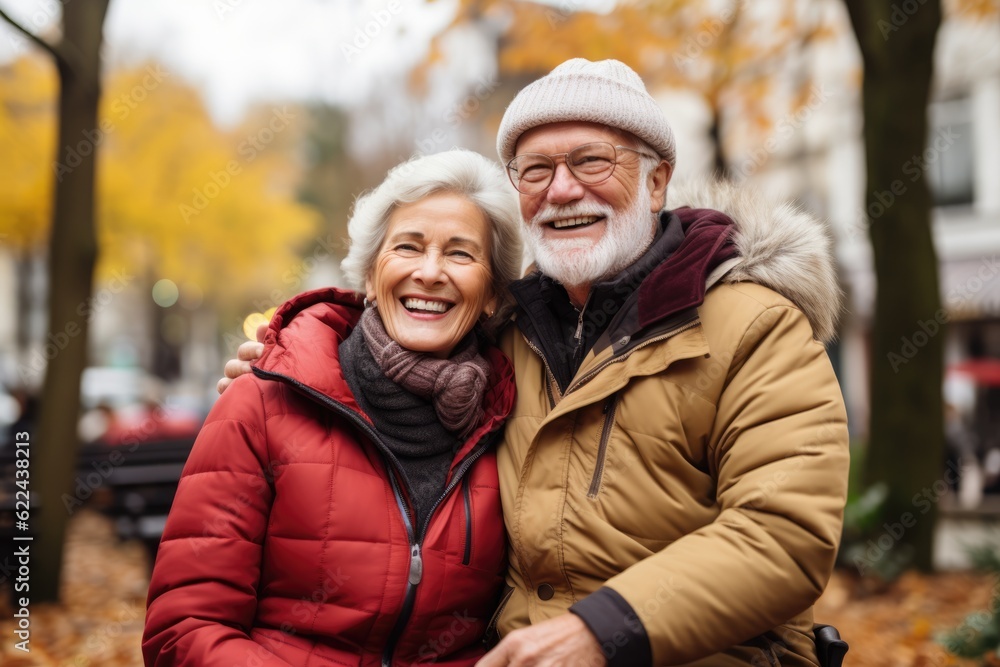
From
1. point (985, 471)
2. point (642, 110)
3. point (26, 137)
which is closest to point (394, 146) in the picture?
point (26, 137)

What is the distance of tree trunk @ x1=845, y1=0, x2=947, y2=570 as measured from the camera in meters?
6.54

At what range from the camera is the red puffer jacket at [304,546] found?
224cm

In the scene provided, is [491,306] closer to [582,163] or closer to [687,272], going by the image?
[582,163]

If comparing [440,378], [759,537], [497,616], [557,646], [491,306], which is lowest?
[497,616]

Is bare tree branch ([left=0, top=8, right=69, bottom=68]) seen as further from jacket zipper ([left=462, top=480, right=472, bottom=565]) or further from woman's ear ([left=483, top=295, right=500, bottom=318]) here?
jacket zipper ([left=462, top=480, right=472, bottom=565])

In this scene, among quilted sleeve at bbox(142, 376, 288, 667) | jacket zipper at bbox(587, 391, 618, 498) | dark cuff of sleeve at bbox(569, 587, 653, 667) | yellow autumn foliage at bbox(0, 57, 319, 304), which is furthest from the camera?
yellow autumn foliage at bbox(0, 57, 319, 304)

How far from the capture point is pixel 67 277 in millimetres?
6516

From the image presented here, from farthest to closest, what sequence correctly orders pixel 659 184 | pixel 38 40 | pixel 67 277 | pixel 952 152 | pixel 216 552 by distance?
1. pixel 952 152
2. pixel 67 277
3. pixel 38 40
4. pixel 659 184
5. pixel 216 552

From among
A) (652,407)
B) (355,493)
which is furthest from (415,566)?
(652,407)

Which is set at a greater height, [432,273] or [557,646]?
[432,273]

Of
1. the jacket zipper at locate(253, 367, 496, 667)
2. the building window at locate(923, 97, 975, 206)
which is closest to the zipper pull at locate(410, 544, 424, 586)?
the jacket zipper at locate(253, 367, 496, 667)

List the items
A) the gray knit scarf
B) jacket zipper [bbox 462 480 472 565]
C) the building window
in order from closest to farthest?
jacket zipper [bbox 462 480 472 565] → the gray knit scarf → the building window

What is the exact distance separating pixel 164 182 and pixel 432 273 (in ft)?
58.0

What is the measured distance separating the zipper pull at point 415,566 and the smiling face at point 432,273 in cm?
61
